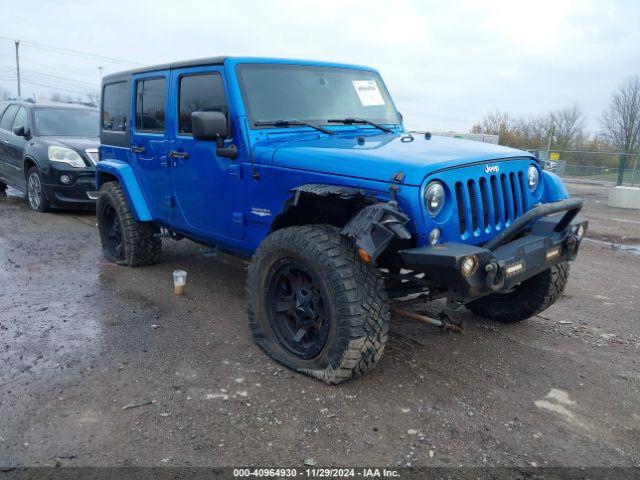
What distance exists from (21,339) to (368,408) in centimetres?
266

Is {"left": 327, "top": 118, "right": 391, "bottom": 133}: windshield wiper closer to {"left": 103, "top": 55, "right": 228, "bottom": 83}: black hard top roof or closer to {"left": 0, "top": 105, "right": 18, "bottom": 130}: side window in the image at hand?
{"left": 103, "top": 55, "right": 228, "bottom": 83}: black hard top roof

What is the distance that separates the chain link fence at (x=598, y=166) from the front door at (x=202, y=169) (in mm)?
16604

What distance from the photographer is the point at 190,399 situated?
10.5ft

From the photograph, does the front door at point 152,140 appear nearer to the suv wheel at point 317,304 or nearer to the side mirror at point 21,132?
the suv wheel at point 317,304

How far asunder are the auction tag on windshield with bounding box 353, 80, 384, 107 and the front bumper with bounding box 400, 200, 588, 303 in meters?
1.88

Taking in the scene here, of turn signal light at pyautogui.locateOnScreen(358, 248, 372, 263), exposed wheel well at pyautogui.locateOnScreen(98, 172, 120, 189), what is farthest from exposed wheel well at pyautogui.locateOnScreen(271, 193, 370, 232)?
exposed wheel well at pyautogui.locateOnScreen(98, 172, 120, 189)

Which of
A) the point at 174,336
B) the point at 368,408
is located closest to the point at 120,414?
the point at 174,336

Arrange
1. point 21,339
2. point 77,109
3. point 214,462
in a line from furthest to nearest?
1. point 77,109
2. point 21,339
3. point 214,462

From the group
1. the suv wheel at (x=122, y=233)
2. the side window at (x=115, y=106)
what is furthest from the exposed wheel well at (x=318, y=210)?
the side window at (x=115, y=106)

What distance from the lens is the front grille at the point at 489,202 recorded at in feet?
10.7

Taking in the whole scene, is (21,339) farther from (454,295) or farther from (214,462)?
(454,295)

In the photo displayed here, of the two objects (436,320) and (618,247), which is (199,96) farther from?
(618,247)

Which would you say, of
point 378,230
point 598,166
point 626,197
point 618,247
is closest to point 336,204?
point 378,230

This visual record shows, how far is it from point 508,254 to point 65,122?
28.0 ft
